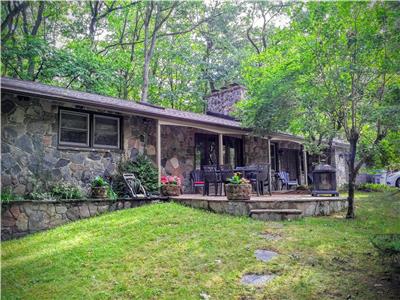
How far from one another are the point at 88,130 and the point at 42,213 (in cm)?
224

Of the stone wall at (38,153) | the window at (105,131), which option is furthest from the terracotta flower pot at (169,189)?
the window at (105,131)

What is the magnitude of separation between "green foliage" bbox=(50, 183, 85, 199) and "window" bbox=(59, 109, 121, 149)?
3.03 ft

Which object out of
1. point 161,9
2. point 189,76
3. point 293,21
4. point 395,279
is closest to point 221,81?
point 189,76

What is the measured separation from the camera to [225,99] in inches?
564

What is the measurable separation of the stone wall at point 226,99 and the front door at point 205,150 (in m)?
3.48

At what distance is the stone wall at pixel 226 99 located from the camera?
13.7m

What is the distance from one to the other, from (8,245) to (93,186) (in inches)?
87.5

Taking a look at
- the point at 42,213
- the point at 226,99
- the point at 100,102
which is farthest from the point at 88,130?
the point at 226,99

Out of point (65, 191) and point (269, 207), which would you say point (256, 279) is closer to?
point (269, 207)

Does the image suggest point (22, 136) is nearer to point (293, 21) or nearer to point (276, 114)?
point (293, 21)

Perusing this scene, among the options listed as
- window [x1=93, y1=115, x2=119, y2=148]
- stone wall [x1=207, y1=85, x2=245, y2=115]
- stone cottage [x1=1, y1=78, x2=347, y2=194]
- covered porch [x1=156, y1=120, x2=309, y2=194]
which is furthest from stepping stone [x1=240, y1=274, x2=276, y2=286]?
stone wall [x1=207, y1=85, x2=245, y2=115]

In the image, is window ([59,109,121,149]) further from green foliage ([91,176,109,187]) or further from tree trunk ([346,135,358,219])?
tree trunk ([346,135,358,219])

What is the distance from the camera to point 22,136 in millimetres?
6273

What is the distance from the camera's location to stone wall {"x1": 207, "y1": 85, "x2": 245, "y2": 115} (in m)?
13.7
